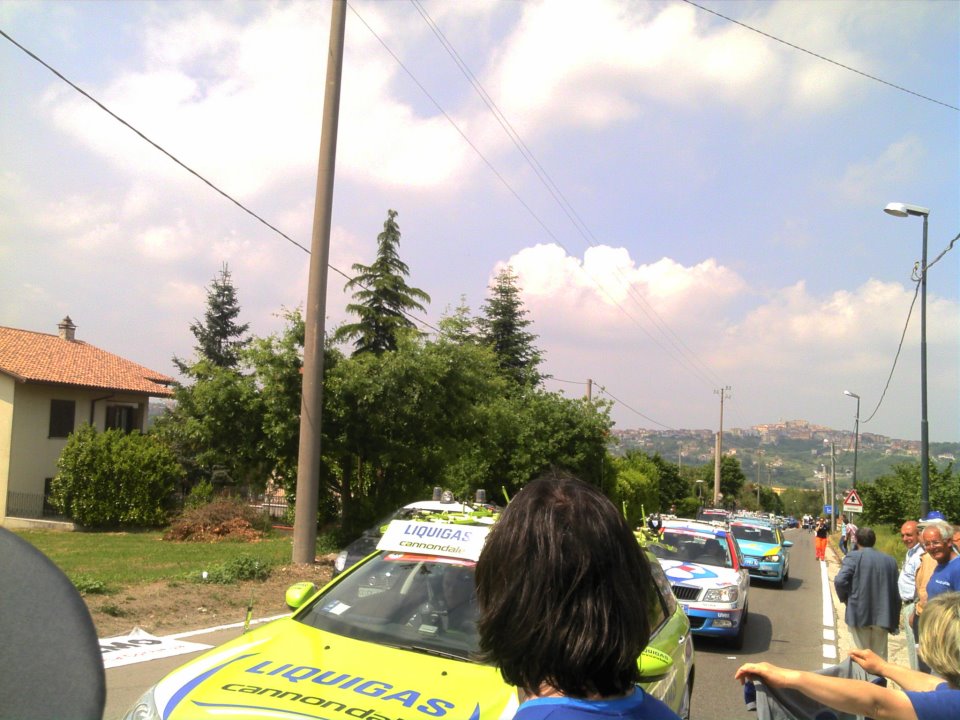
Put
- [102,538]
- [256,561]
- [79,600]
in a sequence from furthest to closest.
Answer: [102,538]
[256,561]
[79,600]

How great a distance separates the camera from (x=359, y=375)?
1830cm

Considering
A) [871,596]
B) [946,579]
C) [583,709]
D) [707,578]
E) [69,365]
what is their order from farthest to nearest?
[69,365]
[707,578]
[871,596]
[946,579]
[583,709]

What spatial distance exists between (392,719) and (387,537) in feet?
6.68

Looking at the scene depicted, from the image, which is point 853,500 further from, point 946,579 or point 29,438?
point 29,438

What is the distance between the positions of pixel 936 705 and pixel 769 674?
54 cm

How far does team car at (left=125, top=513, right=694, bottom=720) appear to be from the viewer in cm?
323

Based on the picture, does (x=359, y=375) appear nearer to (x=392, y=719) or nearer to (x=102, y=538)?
(x=102, y=538)

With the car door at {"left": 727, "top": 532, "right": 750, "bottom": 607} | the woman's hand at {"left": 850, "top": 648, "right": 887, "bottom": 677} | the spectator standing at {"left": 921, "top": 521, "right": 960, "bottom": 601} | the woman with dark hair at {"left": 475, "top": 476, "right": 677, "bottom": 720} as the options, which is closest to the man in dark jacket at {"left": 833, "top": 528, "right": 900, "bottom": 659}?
the spectator standing at {"left": 921, "top": 521, "right": 960, "bottom": 601}

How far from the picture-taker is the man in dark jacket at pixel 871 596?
857 cm

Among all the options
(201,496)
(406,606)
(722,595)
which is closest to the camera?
(406,606)

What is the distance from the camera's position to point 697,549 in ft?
42.6

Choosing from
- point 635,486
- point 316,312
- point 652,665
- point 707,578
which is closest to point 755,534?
point 707,578

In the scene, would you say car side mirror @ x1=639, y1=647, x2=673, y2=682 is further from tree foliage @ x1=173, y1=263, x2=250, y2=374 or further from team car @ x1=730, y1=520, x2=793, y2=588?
tree foliage @ x1=173, y1=263, x2=250, y2=374

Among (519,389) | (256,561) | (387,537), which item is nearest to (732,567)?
(256,561)
